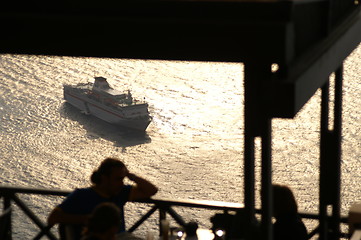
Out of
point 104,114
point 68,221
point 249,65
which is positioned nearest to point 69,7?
point 249,65

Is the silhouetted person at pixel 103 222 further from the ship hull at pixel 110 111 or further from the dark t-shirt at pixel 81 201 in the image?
the ship hull at pixel 110 111

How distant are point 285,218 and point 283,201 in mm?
128

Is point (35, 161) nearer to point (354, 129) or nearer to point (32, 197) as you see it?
point (32, 197)

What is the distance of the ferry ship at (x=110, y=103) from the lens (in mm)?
75875

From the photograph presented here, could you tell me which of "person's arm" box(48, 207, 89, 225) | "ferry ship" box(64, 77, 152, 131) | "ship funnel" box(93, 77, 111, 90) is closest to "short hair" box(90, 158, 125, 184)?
"person's arm" box(48, 207, 89, 225)

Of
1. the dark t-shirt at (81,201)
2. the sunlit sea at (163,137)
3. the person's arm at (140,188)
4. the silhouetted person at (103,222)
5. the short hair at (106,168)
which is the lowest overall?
the silhouetted person at (103,222)

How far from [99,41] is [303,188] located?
60.0 meters

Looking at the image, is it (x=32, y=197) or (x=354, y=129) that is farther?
(x=354, y=129)

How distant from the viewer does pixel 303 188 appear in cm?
6116

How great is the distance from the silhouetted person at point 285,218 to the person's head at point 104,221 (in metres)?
1.05

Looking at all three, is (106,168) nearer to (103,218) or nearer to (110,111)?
(103,218)

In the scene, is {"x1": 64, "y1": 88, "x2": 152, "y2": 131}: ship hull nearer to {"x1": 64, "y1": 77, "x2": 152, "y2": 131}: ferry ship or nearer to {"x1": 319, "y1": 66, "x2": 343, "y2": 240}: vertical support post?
{"x1": 64, "y1": 77, "x2": 152, "y2": 131}: ferry ship

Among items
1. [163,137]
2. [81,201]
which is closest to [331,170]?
[81,201]

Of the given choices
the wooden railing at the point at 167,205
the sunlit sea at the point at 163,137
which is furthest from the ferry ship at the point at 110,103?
the wooden railing at the point at 167,205
